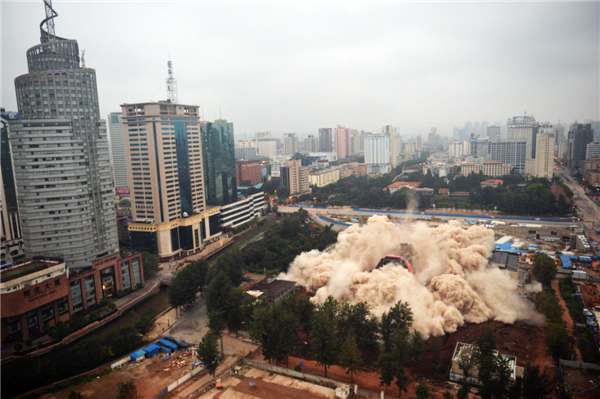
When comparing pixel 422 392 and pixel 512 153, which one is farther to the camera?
pixel 512 153

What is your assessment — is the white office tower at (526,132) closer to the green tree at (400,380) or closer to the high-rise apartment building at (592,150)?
the high-rise apartment building at (592,150)

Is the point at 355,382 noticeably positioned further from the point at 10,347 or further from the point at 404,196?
the point at 404,196

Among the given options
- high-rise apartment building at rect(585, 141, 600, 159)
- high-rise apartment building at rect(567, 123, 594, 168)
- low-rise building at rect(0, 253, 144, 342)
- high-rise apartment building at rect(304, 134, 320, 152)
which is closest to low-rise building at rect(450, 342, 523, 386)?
low-rise building at rect(0, 253, 144, 342)

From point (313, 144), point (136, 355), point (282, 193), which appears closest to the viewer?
point (136, 355)

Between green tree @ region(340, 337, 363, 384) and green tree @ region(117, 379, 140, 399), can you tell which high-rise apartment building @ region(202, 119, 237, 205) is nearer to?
green tree @ region(117, 379, 140, 399)

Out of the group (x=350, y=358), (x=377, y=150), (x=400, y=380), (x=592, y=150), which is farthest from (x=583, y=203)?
(x=377, y=150)

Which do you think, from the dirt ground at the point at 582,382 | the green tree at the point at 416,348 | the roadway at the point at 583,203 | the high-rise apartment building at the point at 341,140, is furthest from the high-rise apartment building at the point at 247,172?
the high-rise apartment building at the point at 341,140

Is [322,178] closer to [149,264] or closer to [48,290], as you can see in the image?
[149,264]
